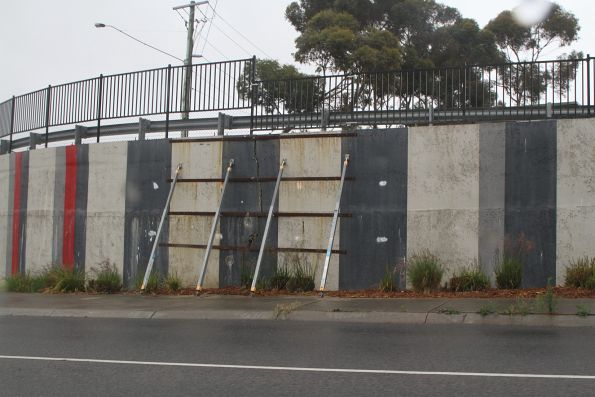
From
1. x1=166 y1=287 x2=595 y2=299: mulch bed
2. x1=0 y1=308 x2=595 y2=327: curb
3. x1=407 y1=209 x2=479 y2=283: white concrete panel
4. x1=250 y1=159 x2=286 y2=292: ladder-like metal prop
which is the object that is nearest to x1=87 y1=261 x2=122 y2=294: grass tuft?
x1=166 y1=287 x2=595 y2=299: mulch bed

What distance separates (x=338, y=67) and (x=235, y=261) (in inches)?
678

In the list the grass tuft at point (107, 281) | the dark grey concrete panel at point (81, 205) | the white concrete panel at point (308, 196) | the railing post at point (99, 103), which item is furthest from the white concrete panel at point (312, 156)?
the railing post at point (99, 103)

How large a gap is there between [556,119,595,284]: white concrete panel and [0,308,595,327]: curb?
2830 millimetres

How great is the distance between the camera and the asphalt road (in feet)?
19.5

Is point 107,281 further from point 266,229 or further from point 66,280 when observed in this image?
point 266,229

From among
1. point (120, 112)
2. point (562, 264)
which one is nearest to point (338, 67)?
point (120, 112)

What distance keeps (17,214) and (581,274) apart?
1389 cm

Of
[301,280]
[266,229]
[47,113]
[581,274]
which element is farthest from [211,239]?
[47,113]

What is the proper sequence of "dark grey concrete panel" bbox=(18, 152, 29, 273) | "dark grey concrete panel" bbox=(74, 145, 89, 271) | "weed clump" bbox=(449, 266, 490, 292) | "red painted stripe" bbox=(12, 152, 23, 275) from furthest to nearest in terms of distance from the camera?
1. "red painted stripe" bbox=(12, 152, 23, 275)
2. "dark grey concrete panel" bbox=(18, 152, 29, 273)
3. "dark grey concrete panel" bbox=(74, 145, 89, 271)
4. "weed clump" bbox=(449, 266, 490, 292)

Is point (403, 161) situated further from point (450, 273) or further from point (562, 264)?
point (562, 264)

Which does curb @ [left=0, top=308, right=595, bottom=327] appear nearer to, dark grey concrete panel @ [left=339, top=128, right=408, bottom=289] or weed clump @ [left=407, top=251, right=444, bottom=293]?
weed clump @ [left=407, top=251, right=444, bottom=293]

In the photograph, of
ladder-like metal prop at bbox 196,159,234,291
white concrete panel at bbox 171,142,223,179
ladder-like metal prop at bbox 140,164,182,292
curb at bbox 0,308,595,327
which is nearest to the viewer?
curb at bbox 0,308,595,327

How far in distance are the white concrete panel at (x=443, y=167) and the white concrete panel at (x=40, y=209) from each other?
9246mm

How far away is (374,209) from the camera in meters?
13.0
